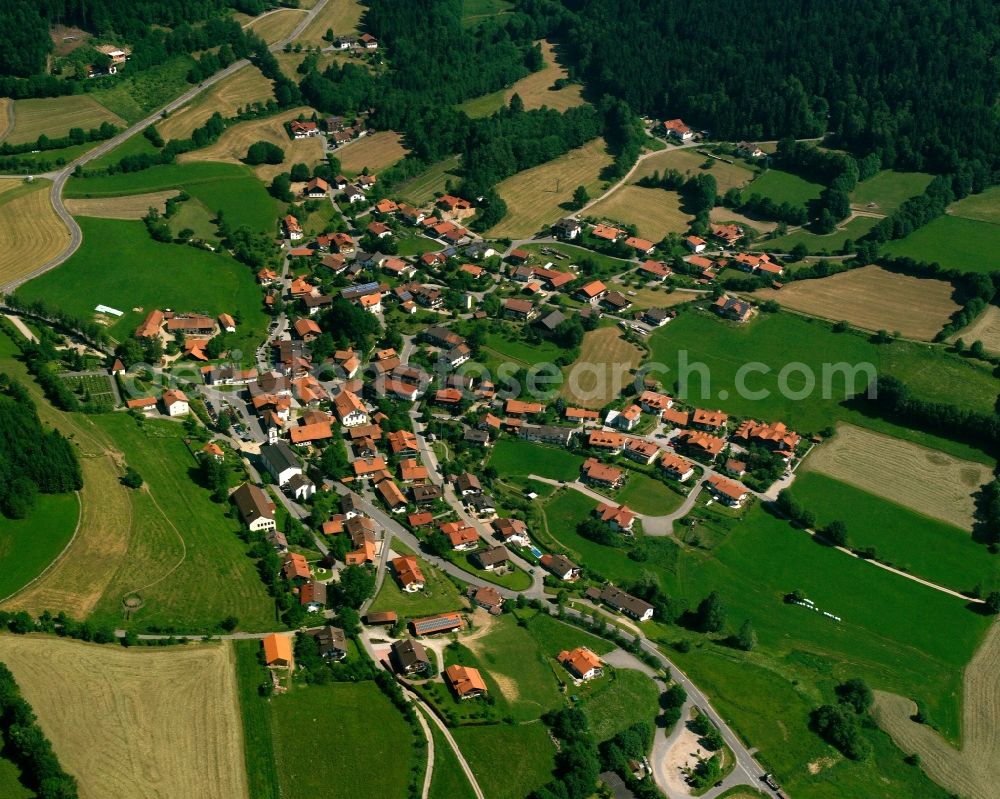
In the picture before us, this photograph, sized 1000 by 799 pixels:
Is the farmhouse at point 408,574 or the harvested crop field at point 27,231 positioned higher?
the harvested crop field at point 27,231

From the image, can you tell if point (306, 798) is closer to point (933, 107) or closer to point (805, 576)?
point (805, 576)

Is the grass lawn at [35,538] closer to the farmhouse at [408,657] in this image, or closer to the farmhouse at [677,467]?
the farmhouse at [408,657]

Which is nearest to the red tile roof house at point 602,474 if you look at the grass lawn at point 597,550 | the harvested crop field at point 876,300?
the grass lawn at point 597,550

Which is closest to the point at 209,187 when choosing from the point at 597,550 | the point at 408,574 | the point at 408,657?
the point at 408,574

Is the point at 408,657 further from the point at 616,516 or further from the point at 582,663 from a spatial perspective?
the point at 616,516

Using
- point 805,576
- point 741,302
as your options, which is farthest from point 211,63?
point 805,576

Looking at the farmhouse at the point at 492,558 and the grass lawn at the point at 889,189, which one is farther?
the grass lawn at the point at 889,189
